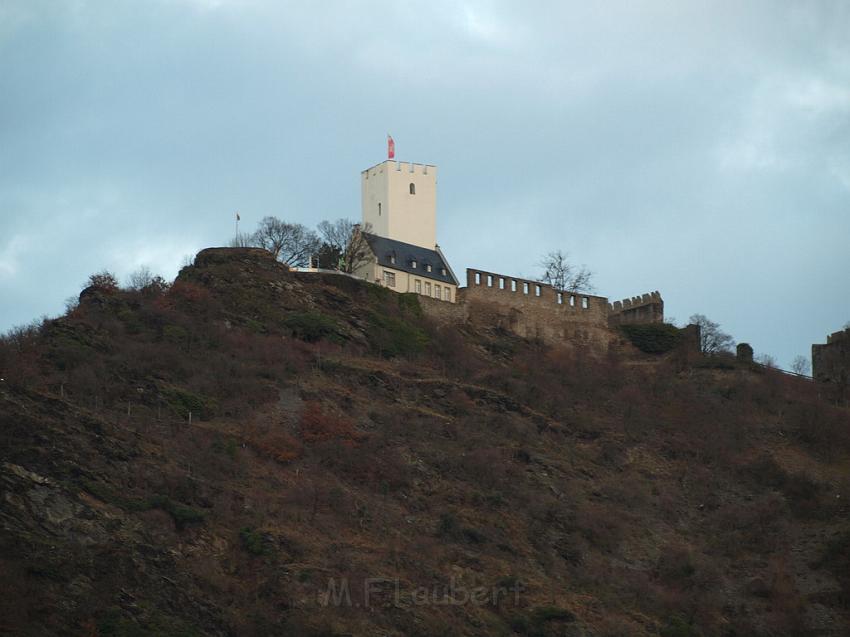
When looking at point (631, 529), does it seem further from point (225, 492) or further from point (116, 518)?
point (116, 518)

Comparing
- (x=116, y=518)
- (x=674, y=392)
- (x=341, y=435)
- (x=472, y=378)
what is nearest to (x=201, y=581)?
(x=116, y=518)

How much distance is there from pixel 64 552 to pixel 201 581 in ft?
15.2

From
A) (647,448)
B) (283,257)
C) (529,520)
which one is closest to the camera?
(529,520)

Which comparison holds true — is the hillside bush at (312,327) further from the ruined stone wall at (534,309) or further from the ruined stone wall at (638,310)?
the ruined stone wall at (638,310)

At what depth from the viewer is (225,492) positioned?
52531mm

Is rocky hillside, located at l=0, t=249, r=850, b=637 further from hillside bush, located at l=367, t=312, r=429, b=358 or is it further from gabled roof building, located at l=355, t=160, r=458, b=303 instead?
gabled roof building, located at l=355, t=160, r=458, b=303

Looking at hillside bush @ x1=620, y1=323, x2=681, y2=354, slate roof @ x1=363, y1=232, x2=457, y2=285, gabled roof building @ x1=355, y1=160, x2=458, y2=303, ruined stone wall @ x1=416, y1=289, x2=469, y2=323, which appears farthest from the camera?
hillside bush @ x1=620, y1=323, x2=681, y2=354

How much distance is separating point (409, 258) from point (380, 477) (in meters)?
24.2

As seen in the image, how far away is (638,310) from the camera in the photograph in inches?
3398

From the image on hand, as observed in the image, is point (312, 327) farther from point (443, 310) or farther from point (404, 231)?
point (404, 231)

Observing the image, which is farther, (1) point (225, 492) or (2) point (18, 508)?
(1) point (225, 492)

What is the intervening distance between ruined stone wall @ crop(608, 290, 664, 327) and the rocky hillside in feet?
18.9

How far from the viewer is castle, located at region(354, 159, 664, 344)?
79312 mm

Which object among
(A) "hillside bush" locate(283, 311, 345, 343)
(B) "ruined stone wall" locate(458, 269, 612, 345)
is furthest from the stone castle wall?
(A) "hillside bush" locate(283, 311, 345, 343)
